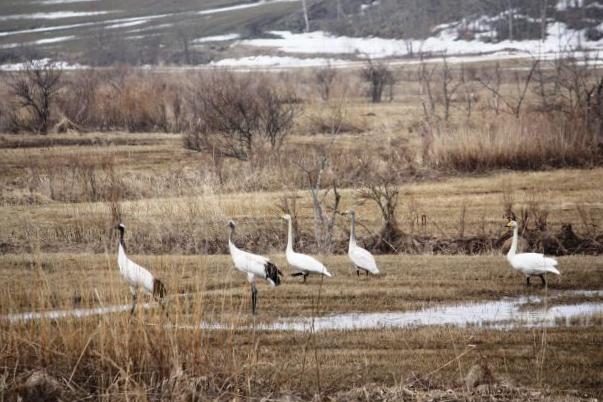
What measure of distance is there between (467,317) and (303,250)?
646 cm

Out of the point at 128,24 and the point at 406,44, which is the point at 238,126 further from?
the point at 128,24

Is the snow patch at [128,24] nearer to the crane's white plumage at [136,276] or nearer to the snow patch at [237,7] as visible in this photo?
the snow patch at [237,7]

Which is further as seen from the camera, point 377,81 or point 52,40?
point 52,40

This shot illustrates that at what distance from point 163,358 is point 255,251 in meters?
9.43

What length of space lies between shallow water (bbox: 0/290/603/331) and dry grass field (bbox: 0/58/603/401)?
100mm

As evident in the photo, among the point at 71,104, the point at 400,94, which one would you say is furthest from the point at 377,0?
the point at 71,104

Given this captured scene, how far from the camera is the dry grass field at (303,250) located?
9.41 metres

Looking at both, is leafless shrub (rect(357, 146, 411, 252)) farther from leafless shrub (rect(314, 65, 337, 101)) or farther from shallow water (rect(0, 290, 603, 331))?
leafless shrub (rect(314, 65, 337, 101))

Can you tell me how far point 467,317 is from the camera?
12.6m

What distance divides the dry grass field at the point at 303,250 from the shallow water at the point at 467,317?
0.10m

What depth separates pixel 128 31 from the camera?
10931 centimetres

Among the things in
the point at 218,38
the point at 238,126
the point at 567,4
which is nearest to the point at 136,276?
the point at 238,126

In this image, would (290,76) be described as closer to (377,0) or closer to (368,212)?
(368,212)

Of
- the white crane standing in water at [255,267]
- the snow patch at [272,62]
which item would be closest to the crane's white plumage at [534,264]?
the white crane standing in water at [255,267]
